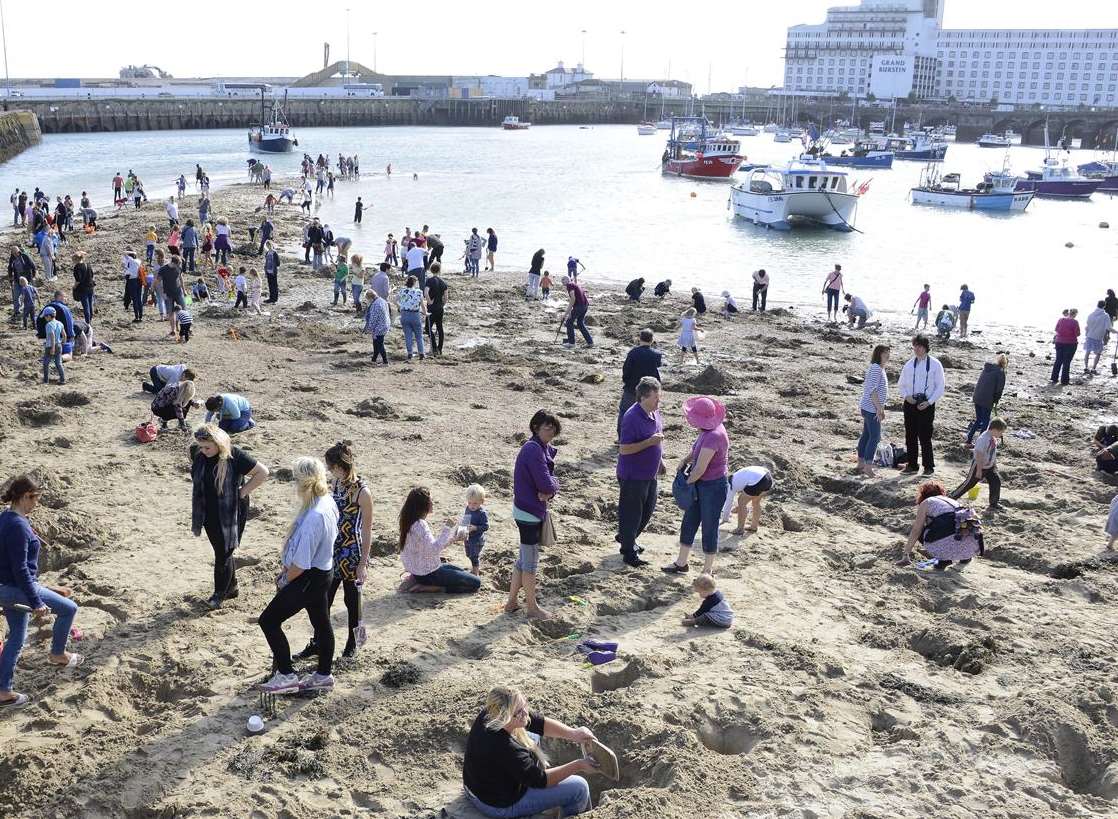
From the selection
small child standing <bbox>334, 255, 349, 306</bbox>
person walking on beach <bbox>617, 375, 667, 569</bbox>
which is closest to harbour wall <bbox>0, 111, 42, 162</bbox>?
small child standing <bbox>334, 255, 349, 306</bbox>

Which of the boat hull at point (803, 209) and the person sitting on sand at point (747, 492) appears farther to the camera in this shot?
the boat hull at point (803, 209)

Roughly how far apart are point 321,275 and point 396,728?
70.4 ft

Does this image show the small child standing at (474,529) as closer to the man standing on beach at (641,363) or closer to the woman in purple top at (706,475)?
the woman in purple top at (706,475)

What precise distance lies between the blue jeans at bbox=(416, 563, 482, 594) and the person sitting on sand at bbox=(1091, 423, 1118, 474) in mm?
8492

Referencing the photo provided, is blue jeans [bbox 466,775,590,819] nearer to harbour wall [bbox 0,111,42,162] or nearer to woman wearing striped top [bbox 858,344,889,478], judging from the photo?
woman wearing striped top [bbox 858,344,889,478]

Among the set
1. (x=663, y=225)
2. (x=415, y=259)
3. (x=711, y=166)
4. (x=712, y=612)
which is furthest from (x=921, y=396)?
(x=711, y=166)

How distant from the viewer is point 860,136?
136m

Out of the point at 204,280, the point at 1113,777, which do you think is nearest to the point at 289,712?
the point at 1113,777

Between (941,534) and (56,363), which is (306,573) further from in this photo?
(56,363)

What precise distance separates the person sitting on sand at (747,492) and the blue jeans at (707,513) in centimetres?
108

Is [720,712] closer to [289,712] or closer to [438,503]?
[289,712]

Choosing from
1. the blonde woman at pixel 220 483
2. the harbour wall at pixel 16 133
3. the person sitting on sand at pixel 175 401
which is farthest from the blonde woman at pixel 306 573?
the harbour wall at pixel 16 133

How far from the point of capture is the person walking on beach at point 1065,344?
17609 mm

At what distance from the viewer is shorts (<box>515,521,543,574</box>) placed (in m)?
7.49
